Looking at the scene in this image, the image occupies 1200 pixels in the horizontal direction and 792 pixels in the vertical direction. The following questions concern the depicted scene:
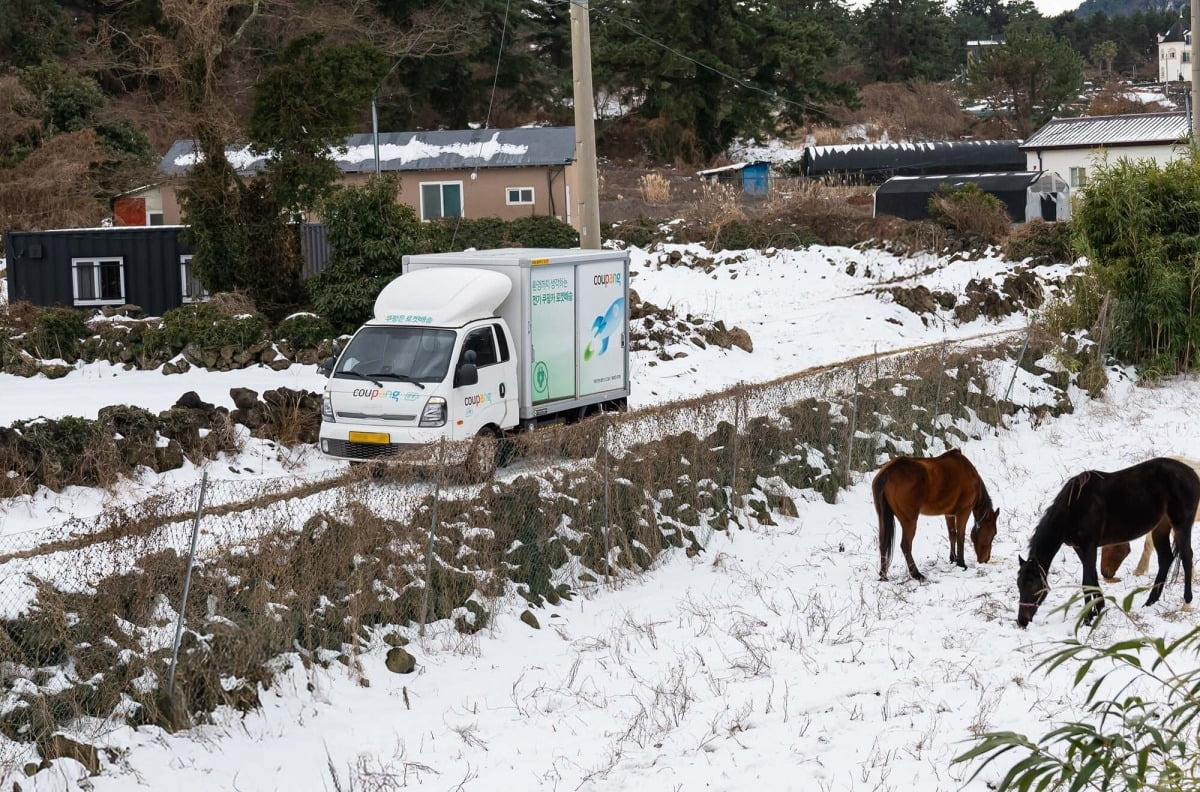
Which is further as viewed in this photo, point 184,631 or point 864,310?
point 864,310

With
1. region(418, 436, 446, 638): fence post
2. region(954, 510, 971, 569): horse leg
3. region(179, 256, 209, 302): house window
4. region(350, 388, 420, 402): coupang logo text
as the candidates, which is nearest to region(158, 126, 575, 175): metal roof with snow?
region(179, 256, 209, 302): house window

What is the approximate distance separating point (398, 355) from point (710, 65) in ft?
157

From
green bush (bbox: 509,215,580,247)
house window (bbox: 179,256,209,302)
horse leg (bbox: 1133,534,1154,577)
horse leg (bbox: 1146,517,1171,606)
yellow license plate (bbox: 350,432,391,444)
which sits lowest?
horse leg (bbox: 1133,534,1154,577)

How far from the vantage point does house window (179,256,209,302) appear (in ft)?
94.8

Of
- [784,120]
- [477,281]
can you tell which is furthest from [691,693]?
[784,120]

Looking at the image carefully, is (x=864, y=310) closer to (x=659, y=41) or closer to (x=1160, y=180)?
(x=1160, y=180)

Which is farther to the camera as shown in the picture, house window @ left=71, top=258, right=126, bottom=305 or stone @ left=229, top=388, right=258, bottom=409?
house window @ left=71, top=258, right=126, bottom=305

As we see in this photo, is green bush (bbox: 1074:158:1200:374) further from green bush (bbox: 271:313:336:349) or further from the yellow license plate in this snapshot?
the yellow license plate

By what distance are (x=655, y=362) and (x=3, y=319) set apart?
1164cm

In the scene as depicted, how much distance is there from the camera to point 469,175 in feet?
141

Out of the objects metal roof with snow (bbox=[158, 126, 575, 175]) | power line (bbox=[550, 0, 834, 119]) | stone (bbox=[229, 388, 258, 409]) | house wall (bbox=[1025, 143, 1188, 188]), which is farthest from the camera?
power line (bbox=[550, 0, 834, 119])

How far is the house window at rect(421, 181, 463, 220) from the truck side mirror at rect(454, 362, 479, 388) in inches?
1043

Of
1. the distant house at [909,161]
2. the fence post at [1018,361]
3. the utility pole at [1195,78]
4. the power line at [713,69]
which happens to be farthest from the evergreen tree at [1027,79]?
the fence post at [1018,361]

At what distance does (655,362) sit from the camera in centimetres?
2584
